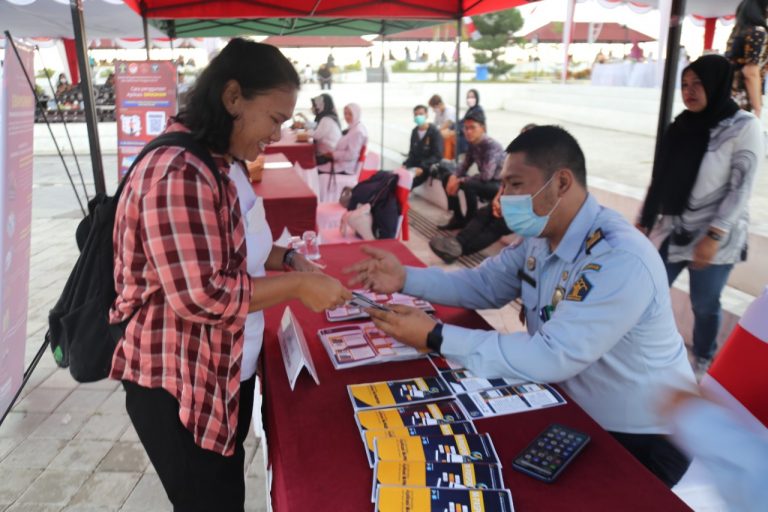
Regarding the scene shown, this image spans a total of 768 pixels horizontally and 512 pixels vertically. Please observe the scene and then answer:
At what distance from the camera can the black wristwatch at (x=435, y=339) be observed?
140 centimetres

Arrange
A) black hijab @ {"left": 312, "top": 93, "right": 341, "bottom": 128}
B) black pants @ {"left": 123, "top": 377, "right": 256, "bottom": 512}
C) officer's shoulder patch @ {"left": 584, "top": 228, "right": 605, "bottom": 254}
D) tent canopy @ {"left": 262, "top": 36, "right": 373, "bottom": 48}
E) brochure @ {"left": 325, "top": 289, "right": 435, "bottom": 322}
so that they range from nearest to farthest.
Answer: black pants @ {"left": 123, "top": 377, "right": 256, "bottom": 512}, officer's shoulder patch @ {"left": 584, "top": 228, "right": 605, "bottom": 254}, brochure @ {"left": 325, "top": 289, "right": 435, "bottom": 322}, black hijab @ {"left": 312, "top": 93, "right": 341, "bottom": 128}, tent canopy @ {"left": 262, "top": 36, "right": 373, "bottom": 48}

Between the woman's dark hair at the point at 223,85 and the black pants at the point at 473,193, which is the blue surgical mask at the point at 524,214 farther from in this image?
the black pants at the point at 473,193

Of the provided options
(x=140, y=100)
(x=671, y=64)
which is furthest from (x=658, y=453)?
(x=140, y=100)

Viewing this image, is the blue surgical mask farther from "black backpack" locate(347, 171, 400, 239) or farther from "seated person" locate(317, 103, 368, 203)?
"seated person" locate(317, 103, 368, 203)

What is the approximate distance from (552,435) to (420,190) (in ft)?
22.2

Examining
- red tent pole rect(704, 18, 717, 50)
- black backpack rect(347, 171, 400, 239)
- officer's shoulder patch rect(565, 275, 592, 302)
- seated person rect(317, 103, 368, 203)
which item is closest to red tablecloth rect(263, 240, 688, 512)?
officer's shoulder patch rect(565, 275, 592, 302)

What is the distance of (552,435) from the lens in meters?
1.11

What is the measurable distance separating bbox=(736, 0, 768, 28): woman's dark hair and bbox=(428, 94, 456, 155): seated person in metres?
6.36

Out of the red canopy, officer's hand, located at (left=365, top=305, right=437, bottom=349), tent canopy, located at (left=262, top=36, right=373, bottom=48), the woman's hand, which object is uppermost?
tent canopy, located at (left=262, top=36, right=373, bottom=48)

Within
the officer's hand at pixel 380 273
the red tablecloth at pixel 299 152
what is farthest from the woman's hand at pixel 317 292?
the red tablecloth at pixel 299 152

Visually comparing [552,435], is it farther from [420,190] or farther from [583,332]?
[420,190]

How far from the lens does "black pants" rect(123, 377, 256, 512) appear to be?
4.10 ft

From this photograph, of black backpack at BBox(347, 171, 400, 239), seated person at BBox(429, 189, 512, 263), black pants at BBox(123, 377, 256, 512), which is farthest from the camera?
seated person at BBox(429, 189, 512, 263)

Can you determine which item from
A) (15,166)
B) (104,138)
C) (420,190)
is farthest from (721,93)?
(104,138)
